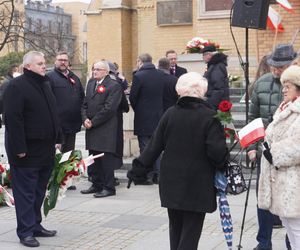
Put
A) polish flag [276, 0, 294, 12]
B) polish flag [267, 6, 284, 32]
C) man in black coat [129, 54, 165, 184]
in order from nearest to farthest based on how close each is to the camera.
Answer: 1. man in black coat [129, 54, 165, 184]
2. polish flag [276, 0, 294, 12]
3. polish flag [267, 6, 284, 32]

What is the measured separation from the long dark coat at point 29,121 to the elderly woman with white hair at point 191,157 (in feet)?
5.99

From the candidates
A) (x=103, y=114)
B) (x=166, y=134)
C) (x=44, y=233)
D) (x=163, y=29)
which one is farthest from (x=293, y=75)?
(x=163, y=29)

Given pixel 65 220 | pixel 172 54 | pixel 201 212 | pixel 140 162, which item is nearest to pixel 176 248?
pixel 201 212

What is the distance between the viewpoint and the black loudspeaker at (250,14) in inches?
396

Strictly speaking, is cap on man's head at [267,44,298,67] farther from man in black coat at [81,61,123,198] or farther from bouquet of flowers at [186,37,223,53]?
bouquet of flowers at [186,37,223,53]

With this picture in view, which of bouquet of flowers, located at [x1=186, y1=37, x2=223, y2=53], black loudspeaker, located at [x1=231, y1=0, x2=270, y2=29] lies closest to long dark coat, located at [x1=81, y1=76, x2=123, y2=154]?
black loudspeaker, located at [x1=231, y1=0, x2=270, y2=29]

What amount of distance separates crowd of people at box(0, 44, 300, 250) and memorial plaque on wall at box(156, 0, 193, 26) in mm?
9185

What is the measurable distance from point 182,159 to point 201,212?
433 millimetres

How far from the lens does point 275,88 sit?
648 centimetres

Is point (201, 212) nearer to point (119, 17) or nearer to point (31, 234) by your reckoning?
point (31, 234)

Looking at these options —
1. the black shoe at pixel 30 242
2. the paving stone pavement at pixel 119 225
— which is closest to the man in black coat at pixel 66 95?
the paving stone pavement at pixel 119 225

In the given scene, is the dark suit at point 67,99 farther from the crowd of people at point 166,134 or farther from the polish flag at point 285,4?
the polish flag at point 285,4

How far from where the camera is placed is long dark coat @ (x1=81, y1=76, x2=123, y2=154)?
364 inches

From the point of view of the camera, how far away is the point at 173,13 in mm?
19422
